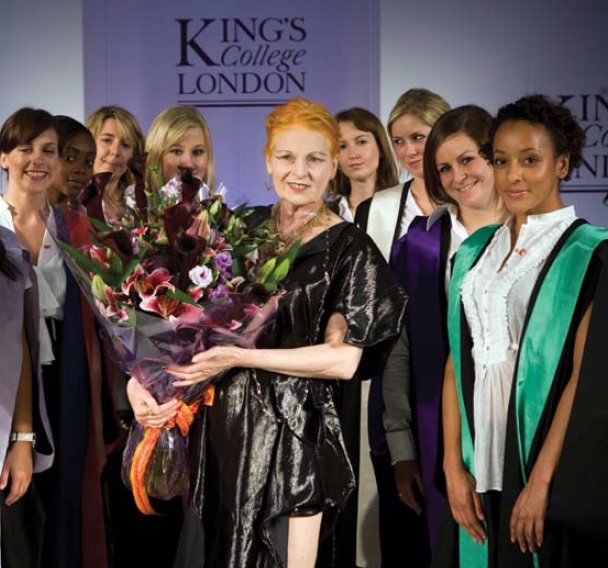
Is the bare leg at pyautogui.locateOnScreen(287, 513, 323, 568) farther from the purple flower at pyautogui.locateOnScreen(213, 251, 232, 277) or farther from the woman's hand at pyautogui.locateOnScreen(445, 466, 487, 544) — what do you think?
the purple flower at pyautogui.locateOnScreen(213, 251, 232, 277)

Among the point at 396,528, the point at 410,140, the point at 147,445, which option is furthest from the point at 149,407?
the point at 410,140

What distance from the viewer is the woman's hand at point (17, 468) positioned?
3115 mm

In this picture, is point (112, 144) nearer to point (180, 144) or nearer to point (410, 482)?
point (180, 144)

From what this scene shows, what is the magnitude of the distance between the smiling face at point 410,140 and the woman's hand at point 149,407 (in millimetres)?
1856

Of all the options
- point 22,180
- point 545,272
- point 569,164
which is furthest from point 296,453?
point 22,180

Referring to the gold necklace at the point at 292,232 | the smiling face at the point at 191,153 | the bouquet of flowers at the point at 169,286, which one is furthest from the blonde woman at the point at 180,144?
the bouquet of flowers at the point at 169,286

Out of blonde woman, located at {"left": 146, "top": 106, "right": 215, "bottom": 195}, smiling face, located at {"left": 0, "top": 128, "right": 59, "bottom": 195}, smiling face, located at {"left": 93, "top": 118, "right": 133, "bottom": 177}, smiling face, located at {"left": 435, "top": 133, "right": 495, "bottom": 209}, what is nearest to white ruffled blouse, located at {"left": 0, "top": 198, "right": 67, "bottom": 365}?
smiling face, located at {"left": 0, "top": 128, "right": 59, "bottom": 195}

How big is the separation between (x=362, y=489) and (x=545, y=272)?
169cm

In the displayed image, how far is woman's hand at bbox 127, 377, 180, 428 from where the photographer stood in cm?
268

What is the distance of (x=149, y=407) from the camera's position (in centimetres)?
268

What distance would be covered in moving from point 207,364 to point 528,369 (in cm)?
76

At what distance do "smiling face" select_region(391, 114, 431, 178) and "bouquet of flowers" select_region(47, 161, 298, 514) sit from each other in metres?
1.62

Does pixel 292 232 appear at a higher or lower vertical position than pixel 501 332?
higher

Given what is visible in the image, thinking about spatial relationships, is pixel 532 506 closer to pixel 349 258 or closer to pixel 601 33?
pixel 349 258
